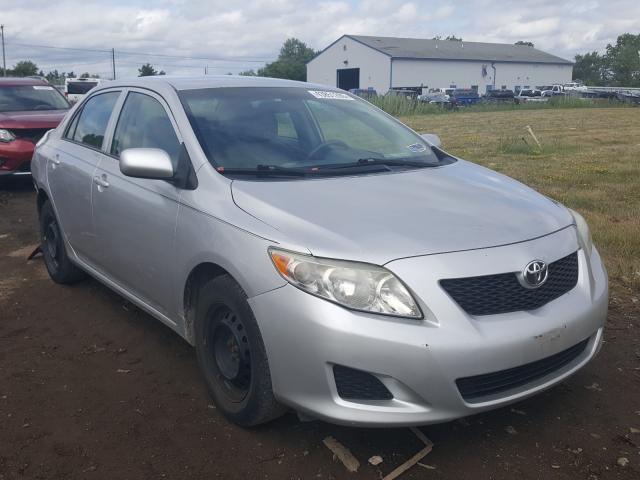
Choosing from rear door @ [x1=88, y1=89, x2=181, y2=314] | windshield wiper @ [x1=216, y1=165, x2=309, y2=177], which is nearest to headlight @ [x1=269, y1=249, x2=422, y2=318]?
windshield wiper @ [x1=216, y1=165, x2=309, y2=177]

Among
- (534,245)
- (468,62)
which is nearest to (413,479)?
(534,245)

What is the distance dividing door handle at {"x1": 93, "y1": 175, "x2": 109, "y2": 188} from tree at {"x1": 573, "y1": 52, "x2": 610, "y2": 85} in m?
109

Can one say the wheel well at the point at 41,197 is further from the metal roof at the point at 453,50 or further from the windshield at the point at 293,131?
the metal roof at the point at 453,50

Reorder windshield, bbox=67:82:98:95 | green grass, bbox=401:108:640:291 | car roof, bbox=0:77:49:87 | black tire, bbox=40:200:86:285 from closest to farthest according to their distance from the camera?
black tire, bbox=40:200:86:285 → green grass, bbox=401:108:640:291 → car roof, bbox=0:77:49:87 → windshield, bbox=67:82:98:95

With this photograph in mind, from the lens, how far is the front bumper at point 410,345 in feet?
8.20

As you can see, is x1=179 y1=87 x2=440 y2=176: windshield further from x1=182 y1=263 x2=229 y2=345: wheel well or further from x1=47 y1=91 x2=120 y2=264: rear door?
x1=47 y1=91 x2=120 y2=264: rear door

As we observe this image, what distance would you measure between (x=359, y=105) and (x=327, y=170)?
3.85ft

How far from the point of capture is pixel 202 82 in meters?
4.12

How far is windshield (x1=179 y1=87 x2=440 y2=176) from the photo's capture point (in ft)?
11.6

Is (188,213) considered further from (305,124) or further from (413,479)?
(413,479)

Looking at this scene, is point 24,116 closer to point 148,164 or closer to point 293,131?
point 293,131

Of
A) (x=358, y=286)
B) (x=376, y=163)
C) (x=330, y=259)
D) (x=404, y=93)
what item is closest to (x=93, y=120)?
(x=376, y=163)

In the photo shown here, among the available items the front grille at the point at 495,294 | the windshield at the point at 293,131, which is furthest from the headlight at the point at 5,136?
the front grille at the point at 495,294

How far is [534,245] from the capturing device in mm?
2855
